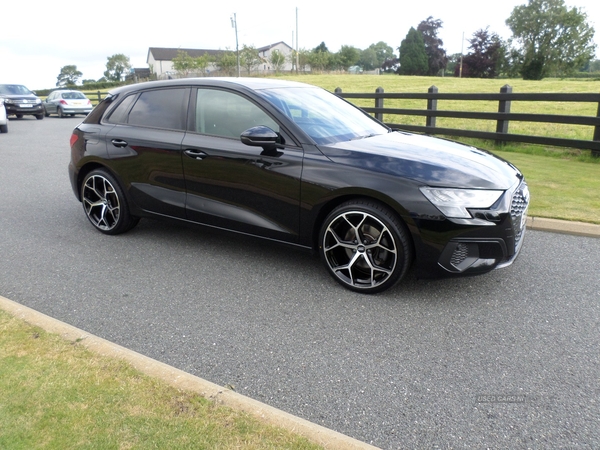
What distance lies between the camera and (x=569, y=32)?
7662 cm

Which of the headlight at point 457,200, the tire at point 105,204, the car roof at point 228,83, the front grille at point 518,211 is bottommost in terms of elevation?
the tire at point 105,204

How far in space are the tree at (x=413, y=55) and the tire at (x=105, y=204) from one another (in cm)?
8176

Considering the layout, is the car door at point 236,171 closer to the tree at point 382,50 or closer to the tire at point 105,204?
the tire at point 105,204

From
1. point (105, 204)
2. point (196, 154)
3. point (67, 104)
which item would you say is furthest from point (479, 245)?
point (67, 104)

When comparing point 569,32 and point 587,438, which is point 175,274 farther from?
point 569,32

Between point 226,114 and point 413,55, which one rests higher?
point 413,55

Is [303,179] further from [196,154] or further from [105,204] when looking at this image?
[105,204]

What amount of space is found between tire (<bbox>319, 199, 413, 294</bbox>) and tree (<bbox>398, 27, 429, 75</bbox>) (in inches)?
3256

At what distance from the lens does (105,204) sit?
5.53m

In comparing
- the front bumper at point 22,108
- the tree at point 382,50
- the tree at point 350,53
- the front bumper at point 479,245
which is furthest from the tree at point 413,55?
the front bumper at point 479,245

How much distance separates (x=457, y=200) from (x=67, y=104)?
87.5 ft

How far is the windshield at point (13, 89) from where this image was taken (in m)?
23.9

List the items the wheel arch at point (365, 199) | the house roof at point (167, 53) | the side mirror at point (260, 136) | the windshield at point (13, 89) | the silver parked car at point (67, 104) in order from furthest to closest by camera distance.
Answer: the house roof at point (167, 53), the silver parked car at point (67, 104), the windshield at point (13, 89), the side mirror at point (260, 136), the wheel arch at point (365, 199)

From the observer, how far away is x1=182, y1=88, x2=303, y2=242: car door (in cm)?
426
